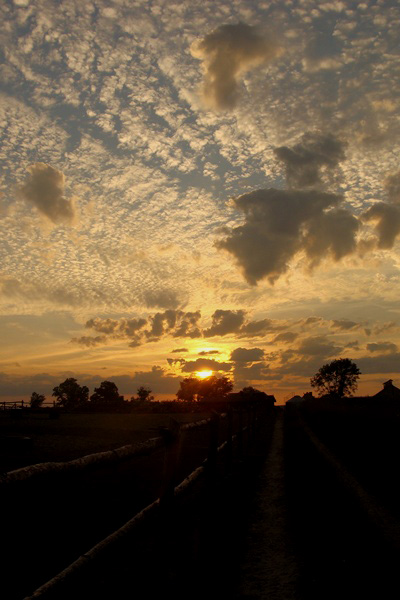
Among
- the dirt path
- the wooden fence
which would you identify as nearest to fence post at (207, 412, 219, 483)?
the wooden fence

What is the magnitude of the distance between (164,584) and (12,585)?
1.54 m

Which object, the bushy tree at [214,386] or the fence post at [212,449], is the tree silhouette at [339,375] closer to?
the bushy tree at [214,386]

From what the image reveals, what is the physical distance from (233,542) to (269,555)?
0.68 m

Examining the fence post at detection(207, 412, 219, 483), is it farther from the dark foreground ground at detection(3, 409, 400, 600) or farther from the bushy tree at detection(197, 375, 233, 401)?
the bushy tree at detection(197, 375, 233, 401)

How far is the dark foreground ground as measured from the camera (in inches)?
170

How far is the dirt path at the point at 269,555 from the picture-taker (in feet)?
15.0

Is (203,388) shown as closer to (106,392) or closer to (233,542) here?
(106,392)

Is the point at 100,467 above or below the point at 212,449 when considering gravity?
above

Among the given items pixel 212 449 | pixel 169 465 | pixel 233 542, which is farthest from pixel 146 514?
pixel 212 449

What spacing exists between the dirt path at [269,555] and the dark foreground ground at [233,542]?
0.01 m

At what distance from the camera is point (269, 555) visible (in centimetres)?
559

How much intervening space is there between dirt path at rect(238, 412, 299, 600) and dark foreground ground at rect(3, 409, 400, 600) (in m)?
0.01

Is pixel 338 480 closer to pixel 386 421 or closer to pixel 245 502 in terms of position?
pixel 245 502

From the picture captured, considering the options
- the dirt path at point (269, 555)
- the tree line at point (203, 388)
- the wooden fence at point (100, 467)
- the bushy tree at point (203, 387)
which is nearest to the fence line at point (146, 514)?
the wooden fence at point (100, 467)
